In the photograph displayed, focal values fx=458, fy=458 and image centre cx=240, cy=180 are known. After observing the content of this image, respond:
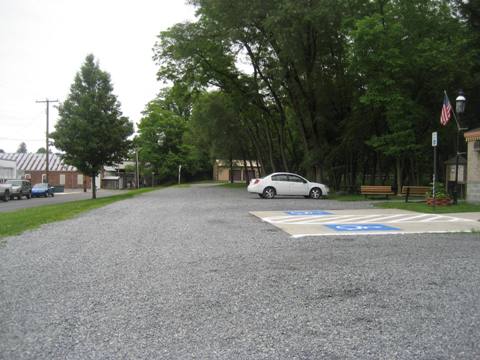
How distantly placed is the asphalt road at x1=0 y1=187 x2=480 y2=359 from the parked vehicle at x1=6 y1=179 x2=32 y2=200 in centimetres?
3530

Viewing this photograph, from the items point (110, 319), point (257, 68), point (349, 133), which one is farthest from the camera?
point (257, 68)

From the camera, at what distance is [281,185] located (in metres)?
25.0

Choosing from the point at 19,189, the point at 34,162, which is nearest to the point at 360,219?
the point at 19,189

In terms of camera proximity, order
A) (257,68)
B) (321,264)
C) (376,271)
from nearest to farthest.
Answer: (376,271) < (321,264) < (257,68)

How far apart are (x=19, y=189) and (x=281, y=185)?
28.1 meters

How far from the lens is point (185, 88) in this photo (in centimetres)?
3306

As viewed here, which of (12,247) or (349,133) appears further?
(349,133)

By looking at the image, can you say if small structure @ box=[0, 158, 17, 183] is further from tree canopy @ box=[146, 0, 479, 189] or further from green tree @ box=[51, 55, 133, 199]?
tree canopy @ box=[146, 0, 479, 189]

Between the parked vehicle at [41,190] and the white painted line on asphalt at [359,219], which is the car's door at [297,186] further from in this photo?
the parked vehicle at [41,190]

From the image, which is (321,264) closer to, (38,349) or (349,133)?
(38,349)

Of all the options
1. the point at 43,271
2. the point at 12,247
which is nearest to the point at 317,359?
the point at 43,271

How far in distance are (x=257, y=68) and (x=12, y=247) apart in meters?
24.8

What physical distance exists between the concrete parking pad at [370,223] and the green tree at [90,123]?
18.7 meters

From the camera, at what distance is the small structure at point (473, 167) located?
58.9 ft
